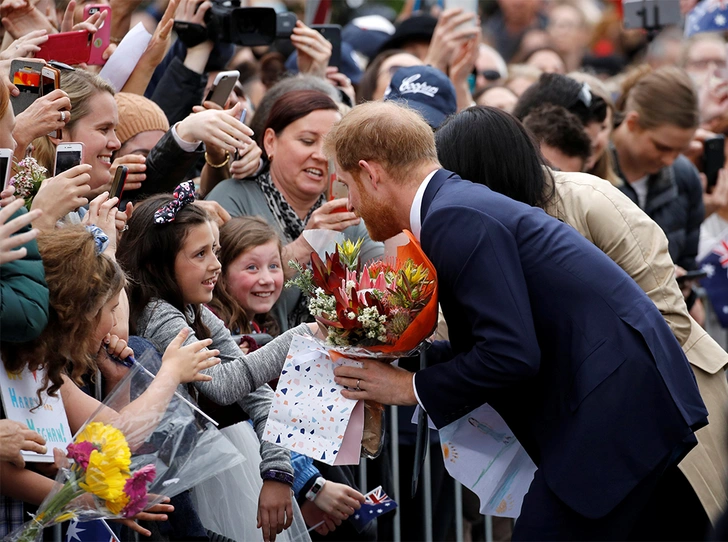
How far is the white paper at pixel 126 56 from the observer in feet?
16.7

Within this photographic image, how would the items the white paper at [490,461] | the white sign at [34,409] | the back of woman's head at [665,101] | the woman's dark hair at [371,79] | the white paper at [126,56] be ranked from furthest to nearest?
1. the woman's dark hair at [371,79]
2. the back of woman's head at [665,101]
3. the white paper at [126,56]
4. the white paper at [490,461]
5. the white sign at [34,409]

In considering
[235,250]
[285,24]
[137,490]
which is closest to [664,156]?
[285,24]

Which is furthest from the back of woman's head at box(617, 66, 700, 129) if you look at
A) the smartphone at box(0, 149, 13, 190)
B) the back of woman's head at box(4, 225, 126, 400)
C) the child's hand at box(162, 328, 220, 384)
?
the smartphone at box(0, 149, 13, 190)

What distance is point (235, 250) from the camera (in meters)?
4.58

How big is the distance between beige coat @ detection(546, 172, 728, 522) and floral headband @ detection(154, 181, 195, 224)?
1.38 meters

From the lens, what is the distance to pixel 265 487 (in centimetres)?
392

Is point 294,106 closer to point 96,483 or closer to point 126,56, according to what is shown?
point 126,56

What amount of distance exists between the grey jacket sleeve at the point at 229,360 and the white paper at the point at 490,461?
641mm

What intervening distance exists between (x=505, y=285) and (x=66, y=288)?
52.4 inches

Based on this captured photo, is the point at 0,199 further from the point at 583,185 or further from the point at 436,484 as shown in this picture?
the point at 436,484

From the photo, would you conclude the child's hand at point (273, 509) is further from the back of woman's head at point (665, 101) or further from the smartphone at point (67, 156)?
the back of woman's head at point (665, 101)

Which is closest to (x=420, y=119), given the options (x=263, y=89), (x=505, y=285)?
(x=505, y=285)

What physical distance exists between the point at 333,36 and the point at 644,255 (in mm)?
2893

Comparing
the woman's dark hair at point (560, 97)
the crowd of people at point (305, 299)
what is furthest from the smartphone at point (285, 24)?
the woman's dark hair at point (560, 97)
